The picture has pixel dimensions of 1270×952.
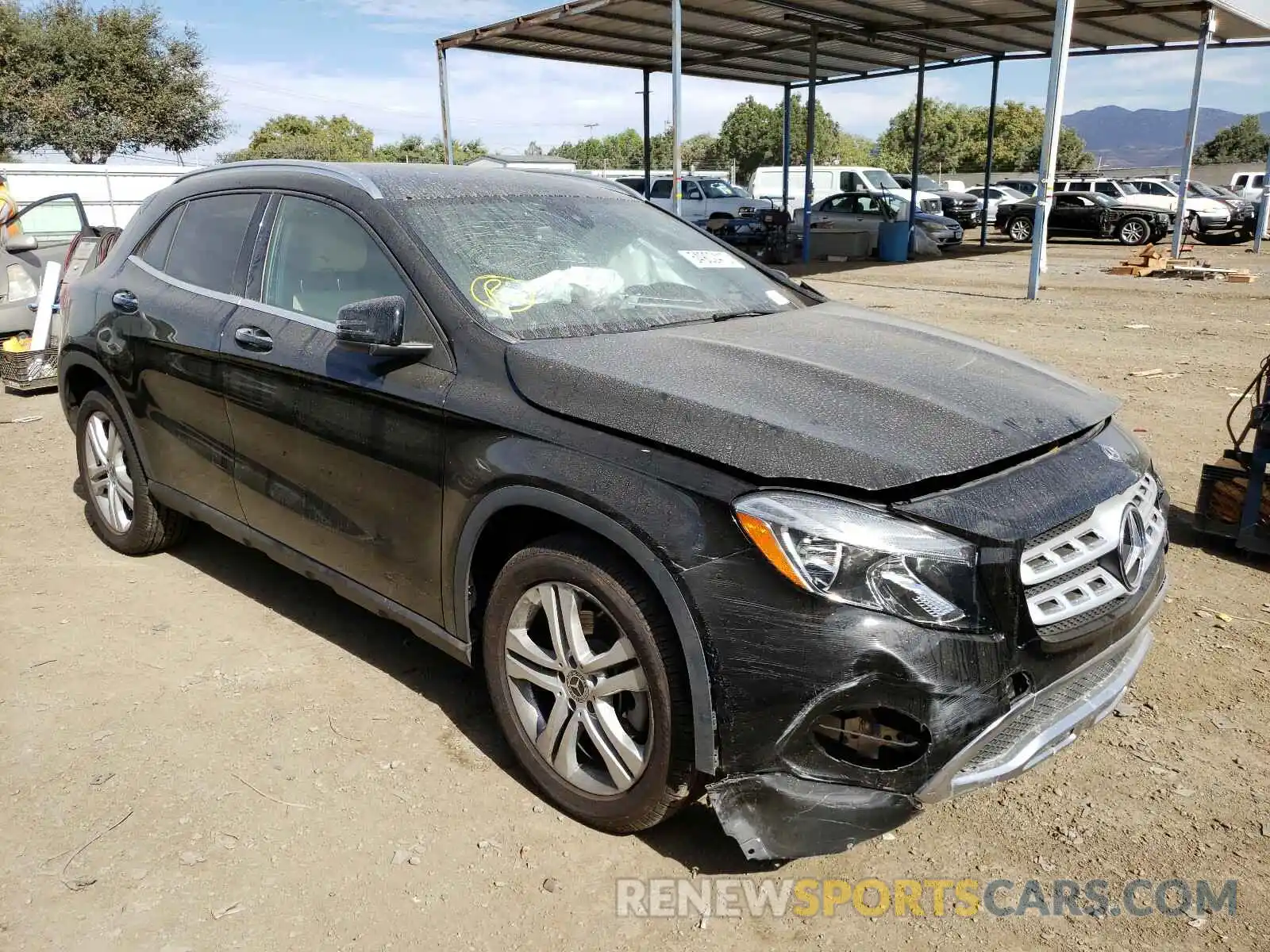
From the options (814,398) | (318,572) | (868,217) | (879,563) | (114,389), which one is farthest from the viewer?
(868,217)

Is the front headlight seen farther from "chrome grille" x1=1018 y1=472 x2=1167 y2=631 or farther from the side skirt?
the side skirt

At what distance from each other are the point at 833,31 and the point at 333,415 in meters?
19.0

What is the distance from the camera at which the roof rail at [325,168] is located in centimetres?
323

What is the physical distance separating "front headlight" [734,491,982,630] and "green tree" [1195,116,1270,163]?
9321cm

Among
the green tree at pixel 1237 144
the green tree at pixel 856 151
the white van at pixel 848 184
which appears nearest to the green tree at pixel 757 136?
the green tree at pixel 856 151

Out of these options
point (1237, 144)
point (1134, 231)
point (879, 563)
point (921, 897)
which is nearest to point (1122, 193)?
point (1134, 231)

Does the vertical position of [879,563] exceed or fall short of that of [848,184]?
it falls short

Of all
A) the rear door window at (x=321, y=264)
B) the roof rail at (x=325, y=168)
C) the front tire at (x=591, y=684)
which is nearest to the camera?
the front tire at (x=591, y=684)

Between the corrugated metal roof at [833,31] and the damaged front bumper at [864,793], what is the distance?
48.5 feet

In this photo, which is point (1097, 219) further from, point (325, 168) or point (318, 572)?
point (318, 572)

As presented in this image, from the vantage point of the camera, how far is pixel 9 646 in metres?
3.79

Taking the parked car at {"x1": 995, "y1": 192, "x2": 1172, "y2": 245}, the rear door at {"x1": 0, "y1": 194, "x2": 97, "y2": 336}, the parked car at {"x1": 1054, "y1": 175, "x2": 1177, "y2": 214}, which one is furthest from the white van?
the rear door at {"x1": 0, "y1": 194, "x2": 97, "y2": 336}

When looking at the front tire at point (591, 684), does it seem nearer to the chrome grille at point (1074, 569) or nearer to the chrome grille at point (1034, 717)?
the chrome grille at point (1034, 717)

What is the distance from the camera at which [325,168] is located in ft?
11.3
